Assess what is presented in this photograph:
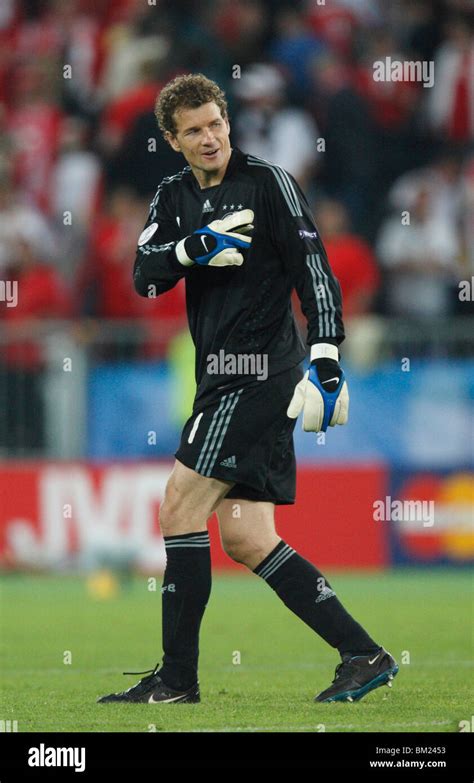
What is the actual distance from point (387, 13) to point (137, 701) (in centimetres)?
1155

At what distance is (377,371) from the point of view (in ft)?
43.9

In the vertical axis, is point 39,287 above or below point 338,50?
below

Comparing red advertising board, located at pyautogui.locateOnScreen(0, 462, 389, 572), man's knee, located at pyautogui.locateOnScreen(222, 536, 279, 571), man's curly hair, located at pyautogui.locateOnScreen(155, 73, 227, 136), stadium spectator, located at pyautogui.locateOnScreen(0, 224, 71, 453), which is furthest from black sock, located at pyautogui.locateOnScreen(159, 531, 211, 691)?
stadium spectator, located at pyautogui.locateOnScreen(0, 224, 71, 453)

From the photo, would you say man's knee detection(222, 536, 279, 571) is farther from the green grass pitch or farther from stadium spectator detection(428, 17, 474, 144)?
stadium spectator detection(428, 17, 474, 144)

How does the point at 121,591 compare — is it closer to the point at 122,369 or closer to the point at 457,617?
the point at 122,369

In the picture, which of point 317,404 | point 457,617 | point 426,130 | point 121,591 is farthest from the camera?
point 426,130

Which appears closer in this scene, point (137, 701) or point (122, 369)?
point (137, 701)

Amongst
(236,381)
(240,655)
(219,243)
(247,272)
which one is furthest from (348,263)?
(219,243)

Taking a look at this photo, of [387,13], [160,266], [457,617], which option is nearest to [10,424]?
[457,617]

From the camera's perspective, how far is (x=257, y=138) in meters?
15.0

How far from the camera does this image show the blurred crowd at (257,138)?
1446 cm

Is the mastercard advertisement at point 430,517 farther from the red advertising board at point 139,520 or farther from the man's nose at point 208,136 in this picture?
the man's nose at point 208,136
